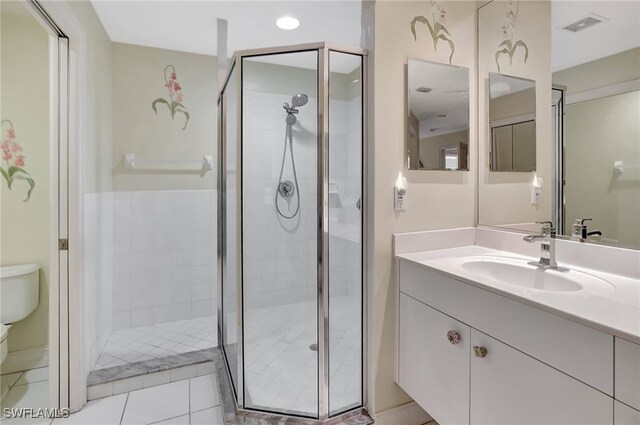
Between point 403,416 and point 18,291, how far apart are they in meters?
2.04

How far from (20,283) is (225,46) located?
1919 millimetres

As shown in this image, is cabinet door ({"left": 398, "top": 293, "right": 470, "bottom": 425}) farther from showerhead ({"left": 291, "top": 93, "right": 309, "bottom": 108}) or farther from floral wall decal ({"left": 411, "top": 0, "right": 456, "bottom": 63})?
floral wall decal ({"left": 411, "top": 0, "right": 456, "bottom": 63})

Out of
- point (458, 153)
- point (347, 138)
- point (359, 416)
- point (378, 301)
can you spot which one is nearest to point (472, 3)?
point (458, 153)

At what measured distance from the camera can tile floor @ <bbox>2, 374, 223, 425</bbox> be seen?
1.71 meters

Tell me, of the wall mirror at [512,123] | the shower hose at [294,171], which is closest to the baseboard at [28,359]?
the shower hose at [294,171]

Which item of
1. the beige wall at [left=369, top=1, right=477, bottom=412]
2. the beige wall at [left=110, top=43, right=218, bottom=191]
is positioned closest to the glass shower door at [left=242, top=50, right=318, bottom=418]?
the beige wall at [left=369, top=1, right=477, bottom=412]

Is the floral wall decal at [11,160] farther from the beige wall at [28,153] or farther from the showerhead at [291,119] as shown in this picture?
the showerhead at [291,119]

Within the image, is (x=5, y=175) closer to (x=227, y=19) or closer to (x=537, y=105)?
(x=227, y=19)

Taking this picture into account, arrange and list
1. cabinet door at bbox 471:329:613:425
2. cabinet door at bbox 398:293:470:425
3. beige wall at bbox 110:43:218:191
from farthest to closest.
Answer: beige wall at bbox 110:43:218:191
cabinet door at bbox 398:293:470:425
cabinet door at bbox 471:329:613:425

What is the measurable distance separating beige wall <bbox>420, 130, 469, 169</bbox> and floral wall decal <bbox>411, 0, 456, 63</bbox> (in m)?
0.42

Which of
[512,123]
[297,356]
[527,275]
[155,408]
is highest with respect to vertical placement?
[512,123]

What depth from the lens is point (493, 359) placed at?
116 cm

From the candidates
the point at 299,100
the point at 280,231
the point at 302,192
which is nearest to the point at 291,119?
the point at 299,100

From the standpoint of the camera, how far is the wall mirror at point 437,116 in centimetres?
166
